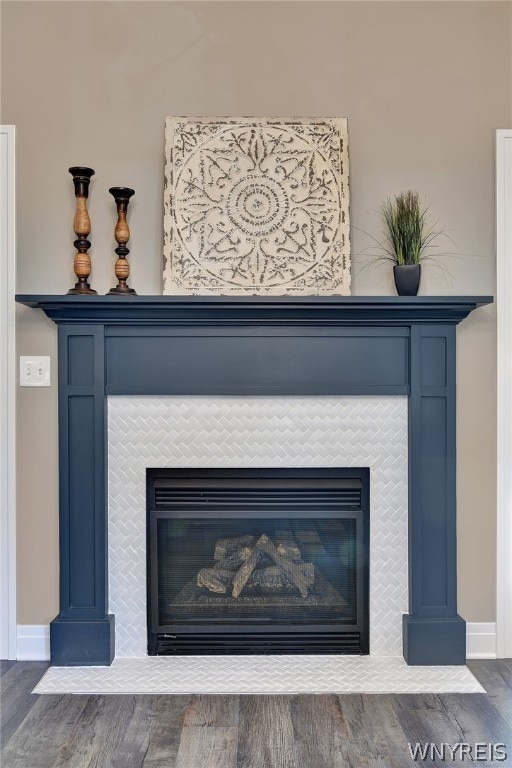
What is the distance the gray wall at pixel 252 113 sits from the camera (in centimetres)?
245

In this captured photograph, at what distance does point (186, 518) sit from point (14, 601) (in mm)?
796

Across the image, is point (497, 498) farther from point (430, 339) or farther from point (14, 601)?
point (14, 601)

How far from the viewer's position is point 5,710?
2133 millimetres

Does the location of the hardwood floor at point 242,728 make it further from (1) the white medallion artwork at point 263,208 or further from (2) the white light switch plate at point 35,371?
(1) the white medallion artwork at point 263,208

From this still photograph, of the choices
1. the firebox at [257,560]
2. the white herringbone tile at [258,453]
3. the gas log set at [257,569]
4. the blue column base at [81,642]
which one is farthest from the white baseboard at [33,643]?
the gas log set at [257,569]

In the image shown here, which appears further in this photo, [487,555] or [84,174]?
[487,555]

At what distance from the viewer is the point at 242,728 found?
2.01 meters

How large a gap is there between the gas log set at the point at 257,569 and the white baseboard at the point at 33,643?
2.19 feet

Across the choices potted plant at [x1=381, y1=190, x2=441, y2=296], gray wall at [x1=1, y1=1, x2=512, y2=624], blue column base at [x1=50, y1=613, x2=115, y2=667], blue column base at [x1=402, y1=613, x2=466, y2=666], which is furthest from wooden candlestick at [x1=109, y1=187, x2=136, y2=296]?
blue column base at [x1=402, y1=613, x2=466, y2=666]

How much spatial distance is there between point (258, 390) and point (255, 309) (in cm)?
33

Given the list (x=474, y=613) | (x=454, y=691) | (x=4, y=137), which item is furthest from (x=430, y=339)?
(x=4, y=137)

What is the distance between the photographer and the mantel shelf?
2289 mm

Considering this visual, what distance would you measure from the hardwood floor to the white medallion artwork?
1.55 m

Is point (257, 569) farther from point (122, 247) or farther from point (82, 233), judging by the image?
point (82, 233)
